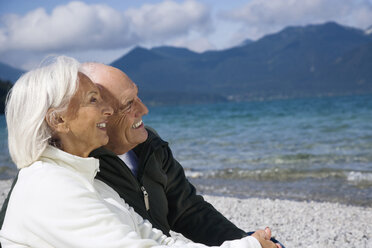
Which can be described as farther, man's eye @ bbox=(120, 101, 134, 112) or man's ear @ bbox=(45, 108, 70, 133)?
man's eye @ bbox=(120, 101, 134, 112)

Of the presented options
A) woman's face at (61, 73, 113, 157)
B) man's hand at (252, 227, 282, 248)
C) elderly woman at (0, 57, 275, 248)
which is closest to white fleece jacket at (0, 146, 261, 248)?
elderly woman at (0, 57, 275, 248)

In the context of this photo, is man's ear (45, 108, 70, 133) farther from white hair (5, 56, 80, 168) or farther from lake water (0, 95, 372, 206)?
lake water (0, 95, 372, 206)

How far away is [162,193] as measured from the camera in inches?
107

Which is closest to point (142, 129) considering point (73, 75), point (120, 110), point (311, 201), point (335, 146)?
point (120, 110)

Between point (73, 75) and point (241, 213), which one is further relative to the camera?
point (241, 213)

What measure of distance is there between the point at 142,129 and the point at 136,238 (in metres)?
1.03

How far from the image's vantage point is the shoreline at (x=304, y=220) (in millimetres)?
5598

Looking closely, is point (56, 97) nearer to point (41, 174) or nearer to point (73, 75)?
point (73, 75)

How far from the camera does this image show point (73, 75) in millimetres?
1810

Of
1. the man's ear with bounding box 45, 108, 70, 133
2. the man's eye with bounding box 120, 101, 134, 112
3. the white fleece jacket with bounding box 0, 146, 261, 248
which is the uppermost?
the man's ear with bounding box 45, 108, 70, 133

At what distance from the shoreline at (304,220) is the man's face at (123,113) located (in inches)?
139

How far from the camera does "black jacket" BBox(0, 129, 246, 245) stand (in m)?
2.42

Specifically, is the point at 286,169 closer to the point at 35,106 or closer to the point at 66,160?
the point at 66,160

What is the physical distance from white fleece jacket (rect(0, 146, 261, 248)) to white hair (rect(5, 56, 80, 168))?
57 mm
